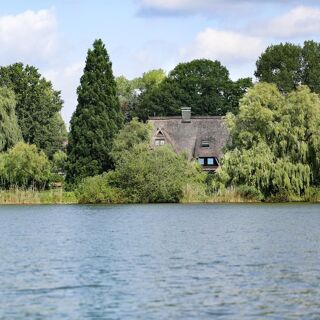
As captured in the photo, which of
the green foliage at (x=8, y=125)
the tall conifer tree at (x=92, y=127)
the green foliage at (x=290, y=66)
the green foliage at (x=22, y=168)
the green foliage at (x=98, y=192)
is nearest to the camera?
the green foliage at (x=98, y=192)

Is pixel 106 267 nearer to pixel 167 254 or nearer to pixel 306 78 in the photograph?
pixel 167 254

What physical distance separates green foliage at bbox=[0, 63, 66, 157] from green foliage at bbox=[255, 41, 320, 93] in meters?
28.5

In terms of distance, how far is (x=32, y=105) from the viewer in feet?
336

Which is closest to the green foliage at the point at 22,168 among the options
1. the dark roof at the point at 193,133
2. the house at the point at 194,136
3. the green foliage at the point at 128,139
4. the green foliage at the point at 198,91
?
the green foliage at the point at 128,139

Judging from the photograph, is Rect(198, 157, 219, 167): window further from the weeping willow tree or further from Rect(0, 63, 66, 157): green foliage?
the weeping willow tree

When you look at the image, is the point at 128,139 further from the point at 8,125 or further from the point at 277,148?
the point at 277,148

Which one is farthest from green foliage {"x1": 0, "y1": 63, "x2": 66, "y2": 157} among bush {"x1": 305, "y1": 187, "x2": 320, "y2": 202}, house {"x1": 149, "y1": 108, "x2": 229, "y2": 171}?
bush {"x1": 305, "y1": 187, "x2": 320, "y2": 202}

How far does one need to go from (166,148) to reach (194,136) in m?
25.6

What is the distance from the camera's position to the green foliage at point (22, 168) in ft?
266

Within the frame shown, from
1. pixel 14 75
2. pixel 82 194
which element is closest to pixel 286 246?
pixel 82 194

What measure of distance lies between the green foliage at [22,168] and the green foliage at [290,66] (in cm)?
4221

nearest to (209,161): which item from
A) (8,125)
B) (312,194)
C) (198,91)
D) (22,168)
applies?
(198,91)

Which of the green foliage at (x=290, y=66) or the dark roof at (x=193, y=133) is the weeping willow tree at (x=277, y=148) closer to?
the dark roof at (x=193, y=133)

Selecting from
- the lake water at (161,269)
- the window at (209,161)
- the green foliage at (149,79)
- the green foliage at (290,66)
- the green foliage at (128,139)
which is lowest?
the lake water at (161,269)
